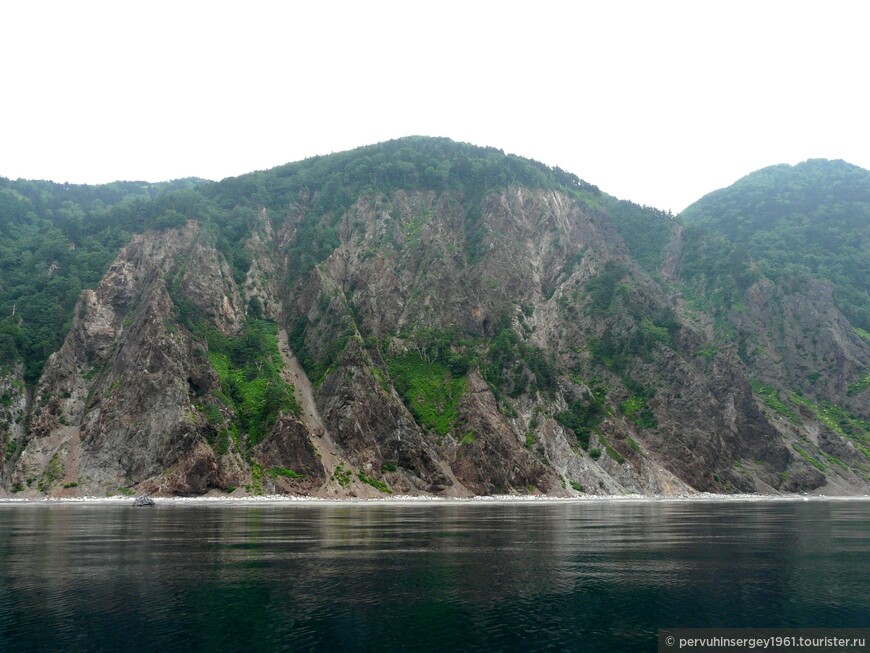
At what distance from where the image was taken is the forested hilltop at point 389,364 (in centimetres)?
11956

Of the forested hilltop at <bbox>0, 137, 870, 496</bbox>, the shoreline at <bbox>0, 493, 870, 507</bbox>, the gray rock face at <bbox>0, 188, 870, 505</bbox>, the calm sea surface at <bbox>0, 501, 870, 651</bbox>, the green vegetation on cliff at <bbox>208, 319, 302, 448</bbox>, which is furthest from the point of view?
the green vegetation on cliff at <bbox>208, 319, 302, 448</bbox>

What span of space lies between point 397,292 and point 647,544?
12813 centimetres

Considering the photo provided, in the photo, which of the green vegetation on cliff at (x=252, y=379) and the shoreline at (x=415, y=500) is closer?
the shoreline at (x=415, y=500)

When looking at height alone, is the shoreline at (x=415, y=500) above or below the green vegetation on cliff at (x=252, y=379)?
below

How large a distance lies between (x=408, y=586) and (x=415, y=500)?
290ft

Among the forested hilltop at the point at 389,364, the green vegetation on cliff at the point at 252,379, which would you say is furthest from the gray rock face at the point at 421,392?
the green vegetation on cliff at the point at 252,379

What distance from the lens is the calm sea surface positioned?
25.0 meters

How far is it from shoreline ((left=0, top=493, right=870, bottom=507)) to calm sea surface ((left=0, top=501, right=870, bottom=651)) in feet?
142

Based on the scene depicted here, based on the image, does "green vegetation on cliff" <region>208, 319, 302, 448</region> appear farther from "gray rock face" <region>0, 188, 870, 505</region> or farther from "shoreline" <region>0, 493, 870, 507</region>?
"shoreline" <region>0, 493, 870, 507</region>

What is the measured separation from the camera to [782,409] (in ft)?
548

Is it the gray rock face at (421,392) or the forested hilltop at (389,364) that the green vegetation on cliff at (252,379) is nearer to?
the forested hilltop at (389,364)

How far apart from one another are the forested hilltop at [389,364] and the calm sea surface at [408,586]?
57628 millimetres

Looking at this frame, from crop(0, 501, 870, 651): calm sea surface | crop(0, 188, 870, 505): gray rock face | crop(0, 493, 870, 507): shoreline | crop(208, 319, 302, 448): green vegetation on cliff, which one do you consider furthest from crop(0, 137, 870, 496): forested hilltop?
crop(0, 501, 870, 651): calm sea surface

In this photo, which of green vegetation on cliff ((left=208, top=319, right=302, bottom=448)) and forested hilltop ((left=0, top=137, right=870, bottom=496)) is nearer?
forested hilltop ((left=0, top=137, right=870, bottom=496))
